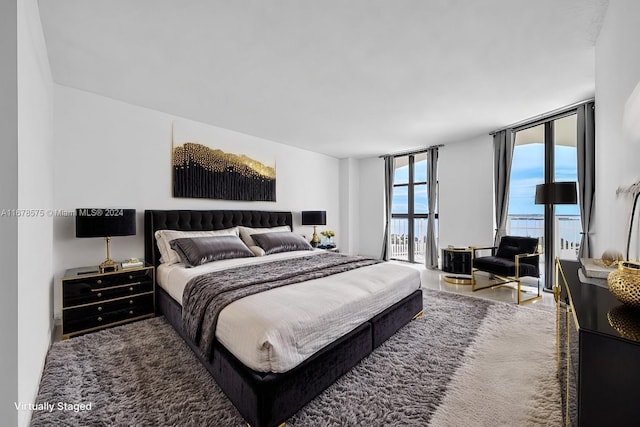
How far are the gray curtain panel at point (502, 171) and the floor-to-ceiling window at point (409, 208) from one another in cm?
147

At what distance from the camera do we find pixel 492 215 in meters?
4.78

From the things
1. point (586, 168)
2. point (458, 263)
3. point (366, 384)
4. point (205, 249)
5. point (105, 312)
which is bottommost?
point (366, 384)

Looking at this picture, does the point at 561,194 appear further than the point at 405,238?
No

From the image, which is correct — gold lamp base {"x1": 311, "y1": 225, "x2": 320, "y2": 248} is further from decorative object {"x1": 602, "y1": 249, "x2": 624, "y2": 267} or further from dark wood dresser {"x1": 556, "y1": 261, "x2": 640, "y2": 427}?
dark wood dresser {"x1": 556, "y1": 261, "x2": 640, "y2": 427}

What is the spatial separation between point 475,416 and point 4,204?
2829mm

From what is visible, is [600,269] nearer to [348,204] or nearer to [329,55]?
[329,55]

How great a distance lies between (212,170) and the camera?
4082 mm

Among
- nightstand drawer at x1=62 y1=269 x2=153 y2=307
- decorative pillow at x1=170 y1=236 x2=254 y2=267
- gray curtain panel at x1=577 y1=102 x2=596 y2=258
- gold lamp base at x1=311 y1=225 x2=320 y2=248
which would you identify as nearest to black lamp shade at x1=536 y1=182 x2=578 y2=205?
gray curtain panel at x1=577 y1=102 x2=596 y2=258

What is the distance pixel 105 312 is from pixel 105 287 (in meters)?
0.26

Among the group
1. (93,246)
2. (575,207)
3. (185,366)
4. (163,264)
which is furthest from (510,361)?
(93,246)

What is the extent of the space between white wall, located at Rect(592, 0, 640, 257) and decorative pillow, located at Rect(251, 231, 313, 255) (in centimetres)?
335

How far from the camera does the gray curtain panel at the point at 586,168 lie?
3314 millimetres

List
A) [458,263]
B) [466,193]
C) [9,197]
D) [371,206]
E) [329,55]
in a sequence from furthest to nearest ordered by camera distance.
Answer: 1. [371,206]
2. [466,193]
3. [458,263]
4. [329,55]
5. [9,197]

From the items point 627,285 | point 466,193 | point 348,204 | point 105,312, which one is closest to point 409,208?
point 466,193
